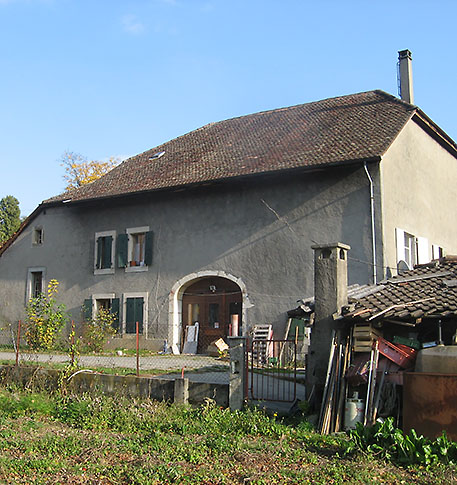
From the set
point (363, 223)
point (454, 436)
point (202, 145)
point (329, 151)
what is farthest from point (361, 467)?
point (202, 145)

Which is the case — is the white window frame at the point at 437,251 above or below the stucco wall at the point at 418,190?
below

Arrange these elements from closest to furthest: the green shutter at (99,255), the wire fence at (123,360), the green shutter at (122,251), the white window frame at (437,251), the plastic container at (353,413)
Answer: the plastic container at (353,413)
the wire fence at (123,360)
the white window frame at (437,251)
the green shutter at (122,251)
the green shutter at (99,255)

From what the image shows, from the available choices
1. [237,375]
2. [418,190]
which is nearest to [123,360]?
[237,375]

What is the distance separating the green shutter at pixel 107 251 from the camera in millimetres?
21016

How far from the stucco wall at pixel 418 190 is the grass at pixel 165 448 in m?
8.55

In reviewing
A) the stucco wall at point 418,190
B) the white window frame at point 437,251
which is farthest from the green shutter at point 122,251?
the white window frame at point 437,251

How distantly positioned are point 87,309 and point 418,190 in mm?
12235

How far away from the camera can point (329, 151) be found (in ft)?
56.1

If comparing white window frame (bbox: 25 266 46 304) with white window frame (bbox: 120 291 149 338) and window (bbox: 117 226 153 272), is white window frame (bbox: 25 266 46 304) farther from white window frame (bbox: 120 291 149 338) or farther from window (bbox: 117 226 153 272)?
white window frame (bbox: 120 291 149 338)

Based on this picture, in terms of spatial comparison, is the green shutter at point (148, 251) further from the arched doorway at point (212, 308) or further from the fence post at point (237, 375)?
the fence post at point (237, 375)

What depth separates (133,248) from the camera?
20766 millimetres

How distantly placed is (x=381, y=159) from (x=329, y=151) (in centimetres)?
166

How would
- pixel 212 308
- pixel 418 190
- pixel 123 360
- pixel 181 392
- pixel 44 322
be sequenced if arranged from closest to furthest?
pixel 181 392, pixel 123 360, pixel 418 190, pixel 212 308, pixel 44 322

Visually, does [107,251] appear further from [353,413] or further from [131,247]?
[353,413]
